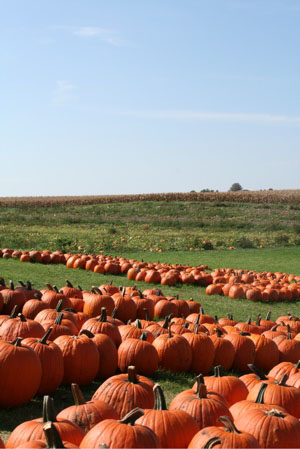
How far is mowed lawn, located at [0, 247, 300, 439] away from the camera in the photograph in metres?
5.02

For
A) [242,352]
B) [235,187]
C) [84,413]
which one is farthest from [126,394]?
[235,187]

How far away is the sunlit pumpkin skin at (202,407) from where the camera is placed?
379cm

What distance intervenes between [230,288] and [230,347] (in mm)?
6244

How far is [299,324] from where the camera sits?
8.62 metres

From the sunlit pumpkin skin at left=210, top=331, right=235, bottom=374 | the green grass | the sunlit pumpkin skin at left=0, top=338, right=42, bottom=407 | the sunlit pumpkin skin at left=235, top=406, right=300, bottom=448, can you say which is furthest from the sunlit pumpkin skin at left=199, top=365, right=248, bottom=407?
the green grass

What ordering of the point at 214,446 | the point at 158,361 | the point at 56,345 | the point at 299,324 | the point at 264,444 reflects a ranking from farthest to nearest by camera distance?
the point at 299,324 → the point at 158,361 → the point at 56,345 → the point at 264,444 → the point at 214,446

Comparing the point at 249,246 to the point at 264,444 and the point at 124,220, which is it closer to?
the point at 124,220

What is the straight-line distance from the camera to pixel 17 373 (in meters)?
4.73

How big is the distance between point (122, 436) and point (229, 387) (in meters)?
1.91

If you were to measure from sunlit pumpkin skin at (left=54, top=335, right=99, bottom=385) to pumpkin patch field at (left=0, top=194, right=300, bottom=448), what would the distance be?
0.04ft

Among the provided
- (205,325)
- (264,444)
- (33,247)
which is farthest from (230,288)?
(33,247)

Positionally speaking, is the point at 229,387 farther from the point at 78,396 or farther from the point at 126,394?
the point at 78,396

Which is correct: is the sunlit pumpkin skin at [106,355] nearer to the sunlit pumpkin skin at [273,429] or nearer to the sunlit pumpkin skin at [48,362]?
the sunlit pumpkin skin at [48,362]

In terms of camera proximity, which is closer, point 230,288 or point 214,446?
point 214,446
